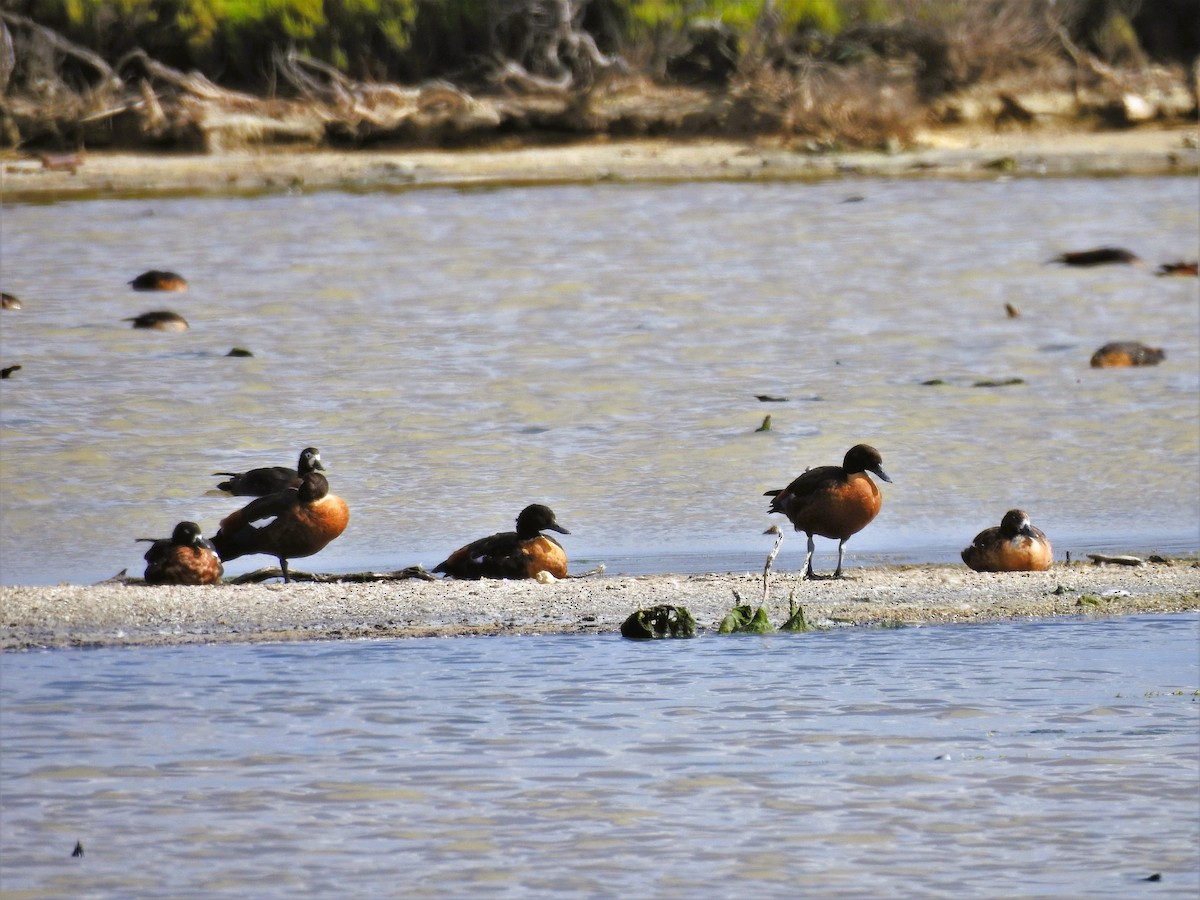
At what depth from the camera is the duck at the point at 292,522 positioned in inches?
326

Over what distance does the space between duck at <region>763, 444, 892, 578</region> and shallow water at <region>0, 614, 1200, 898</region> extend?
940 mm

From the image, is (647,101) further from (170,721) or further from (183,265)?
(170,721)

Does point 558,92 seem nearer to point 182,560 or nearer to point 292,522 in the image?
point 292,522

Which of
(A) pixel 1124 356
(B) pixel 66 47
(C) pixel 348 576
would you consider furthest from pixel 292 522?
(B) pixel 66 47

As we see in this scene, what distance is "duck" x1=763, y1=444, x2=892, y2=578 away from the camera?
816 centimetres

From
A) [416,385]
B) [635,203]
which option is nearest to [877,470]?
[416,385]

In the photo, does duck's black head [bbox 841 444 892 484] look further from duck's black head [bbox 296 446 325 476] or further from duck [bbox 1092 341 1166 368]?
duck [bbox 1092 341 1166 368]

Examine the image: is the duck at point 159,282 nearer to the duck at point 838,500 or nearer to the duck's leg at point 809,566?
the duck at point 838,500

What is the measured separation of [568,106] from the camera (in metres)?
30.3

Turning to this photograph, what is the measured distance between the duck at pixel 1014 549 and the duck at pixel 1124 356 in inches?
214

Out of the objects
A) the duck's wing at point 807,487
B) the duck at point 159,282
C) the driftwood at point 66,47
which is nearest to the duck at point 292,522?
the duck's wing at point 807,487

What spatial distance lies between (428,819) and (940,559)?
366cm

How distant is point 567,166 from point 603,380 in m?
16.2

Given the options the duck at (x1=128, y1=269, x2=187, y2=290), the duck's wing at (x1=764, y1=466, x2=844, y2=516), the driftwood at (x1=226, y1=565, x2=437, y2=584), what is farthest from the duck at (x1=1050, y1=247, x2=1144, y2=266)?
the driftwood at (x1=226, y1=565, x2=437, y2=584)
